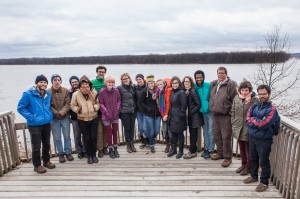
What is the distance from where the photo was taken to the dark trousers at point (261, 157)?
3514 mm

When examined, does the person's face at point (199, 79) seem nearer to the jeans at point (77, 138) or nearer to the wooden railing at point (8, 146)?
the jeans at point (77, 138)

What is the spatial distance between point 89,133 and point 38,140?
826 mm

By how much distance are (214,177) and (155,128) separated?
157 centimetres

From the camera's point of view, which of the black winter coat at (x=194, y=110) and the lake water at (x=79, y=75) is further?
the lake water at (x=79, y=75)

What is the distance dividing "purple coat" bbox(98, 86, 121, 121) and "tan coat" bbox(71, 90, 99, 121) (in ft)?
0.60

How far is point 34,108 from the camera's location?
13.5 feet

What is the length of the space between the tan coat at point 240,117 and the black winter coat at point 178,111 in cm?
88

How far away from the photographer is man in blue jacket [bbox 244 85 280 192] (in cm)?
340

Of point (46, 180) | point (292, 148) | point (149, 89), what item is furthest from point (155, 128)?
point (292, 148)

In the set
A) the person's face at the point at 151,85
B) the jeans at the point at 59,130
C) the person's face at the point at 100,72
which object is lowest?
the jeans at the point at 59,130

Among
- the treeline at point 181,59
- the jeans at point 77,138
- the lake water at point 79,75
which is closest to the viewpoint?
the jeans at point 77,138

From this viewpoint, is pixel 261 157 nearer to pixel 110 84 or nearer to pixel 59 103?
pixel 110 84

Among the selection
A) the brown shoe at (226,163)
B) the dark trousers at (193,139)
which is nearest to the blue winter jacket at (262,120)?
the brown shoe at (226,163)

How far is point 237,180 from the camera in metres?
3.98
